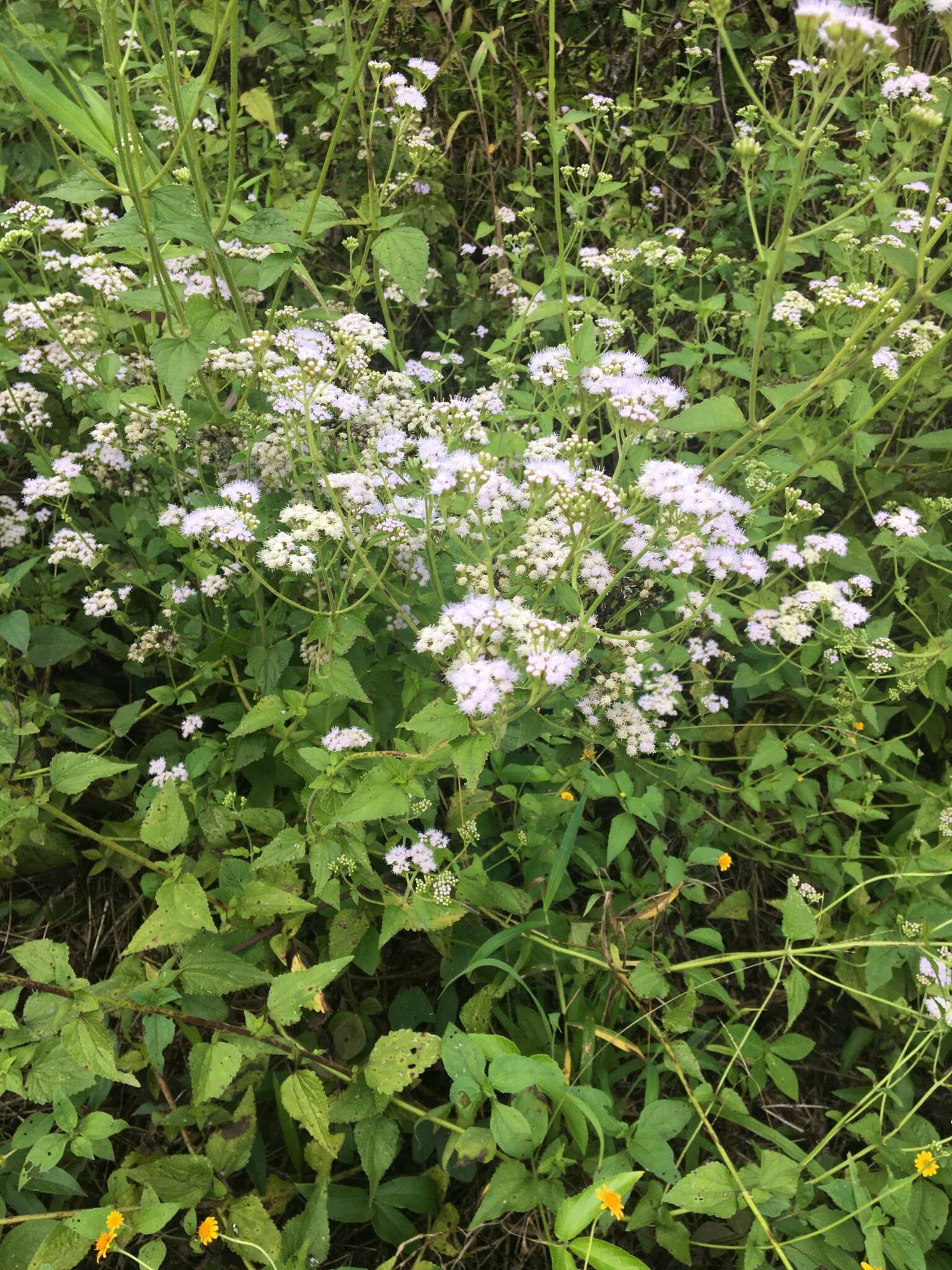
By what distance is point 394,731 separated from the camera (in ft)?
9.28

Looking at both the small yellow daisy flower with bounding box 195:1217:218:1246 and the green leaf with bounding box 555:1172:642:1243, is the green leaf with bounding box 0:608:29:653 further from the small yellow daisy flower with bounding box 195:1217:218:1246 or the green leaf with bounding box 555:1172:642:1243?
the green leaf with bounding box 555:1172:642:1243

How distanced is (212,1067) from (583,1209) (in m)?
0.97

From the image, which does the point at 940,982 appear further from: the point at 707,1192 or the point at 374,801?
the point at 374,801

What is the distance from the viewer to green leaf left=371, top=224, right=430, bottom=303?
2.68 metres

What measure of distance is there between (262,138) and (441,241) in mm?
1220

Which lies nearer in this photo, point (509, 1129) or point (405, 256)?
point (509, 1129)

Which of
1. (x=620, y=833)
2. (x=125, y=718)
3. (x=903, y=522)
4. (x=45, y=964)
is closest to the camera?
(x=45, y=964)

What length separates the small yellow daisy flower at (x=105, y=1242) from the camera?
1944mm

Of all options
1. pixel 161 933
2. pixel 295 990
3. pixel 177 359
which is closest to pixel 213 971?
pixel 161 933

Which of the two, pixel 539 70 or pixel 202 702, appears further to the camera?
pixel 539 70

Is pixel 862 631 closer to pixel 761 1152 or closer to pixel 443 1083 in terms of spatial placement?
pixel 761 1152

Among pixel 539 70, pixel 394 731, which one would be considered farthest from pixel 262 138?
pixel 394 731

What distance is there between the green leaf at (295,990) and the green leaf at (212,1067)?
0.16m

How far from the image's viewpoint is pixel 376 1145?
2.27 meters
